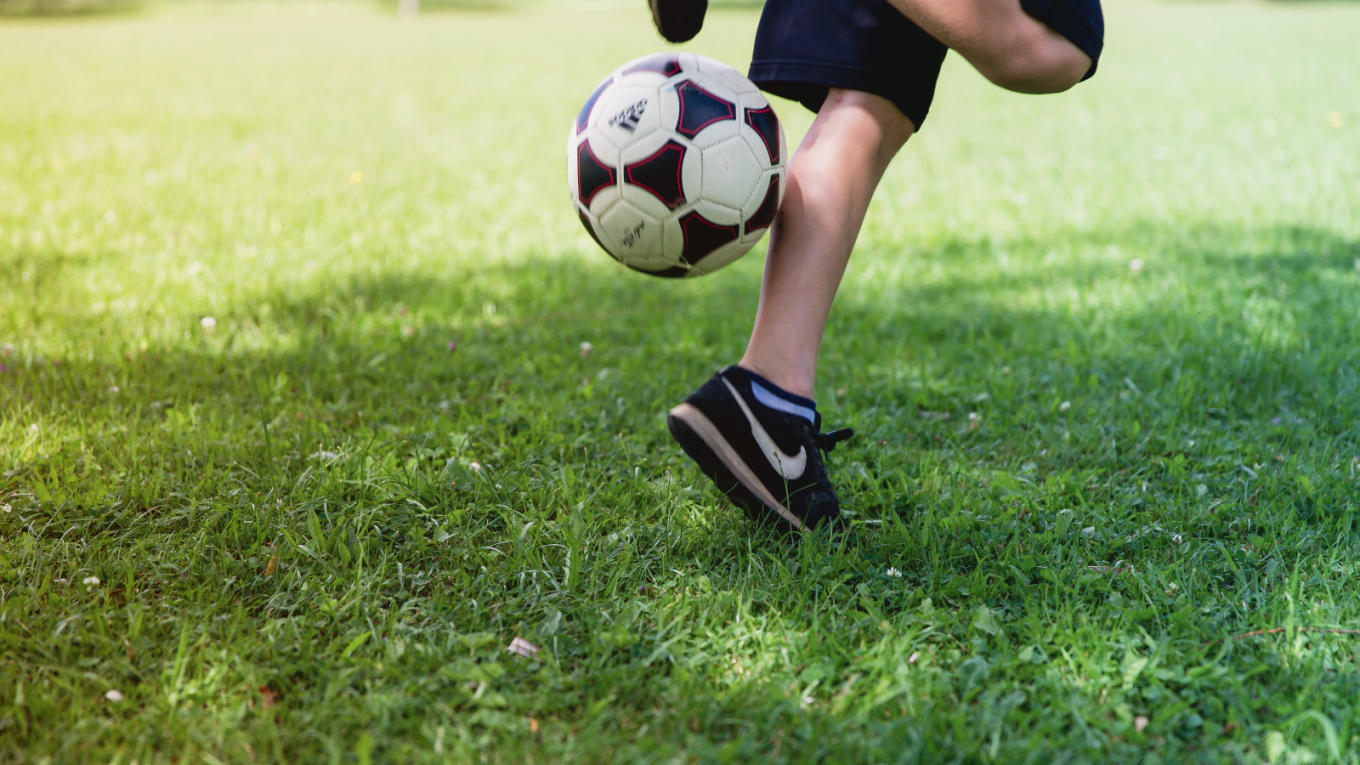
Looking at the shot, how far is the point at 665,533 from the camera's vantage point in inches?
94.1

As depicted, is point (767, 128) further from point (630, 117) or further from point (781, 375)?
point (781, 375)

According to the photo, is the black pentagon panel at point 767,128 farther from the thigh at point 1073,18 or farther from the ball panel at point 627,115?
the thigh at point 1073,18

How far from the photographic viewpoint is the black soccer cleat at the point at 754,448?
7.38ft

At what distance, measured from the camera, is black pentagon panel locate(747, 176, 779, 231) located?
2.23 metres

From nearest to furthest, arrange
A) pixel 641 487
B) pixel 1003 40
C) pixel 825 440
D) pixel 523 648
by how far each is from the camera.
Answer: pixel 523 648
pixel 1003 40
pixel 825 440
pixel 641 487

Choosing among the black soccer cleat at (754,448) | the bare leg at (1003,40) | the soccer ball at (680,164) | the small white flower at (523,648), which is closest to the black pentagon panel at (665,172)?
the soccer ball at (680,164)

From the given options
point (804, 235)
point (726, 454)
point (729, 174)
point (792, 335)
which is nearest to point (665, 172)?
point (729, 174)

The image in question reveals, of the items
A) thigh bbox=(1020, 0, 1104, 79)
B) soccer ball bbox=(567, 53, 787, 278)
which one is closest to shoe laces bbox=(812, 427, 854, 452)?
soccer ball bbox=(567, 53, 787, 278)

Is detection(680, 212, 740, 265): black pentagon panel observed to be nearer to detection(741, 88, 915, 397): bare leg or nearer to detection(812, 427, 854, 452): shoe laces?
detection(741, 88, 915, 397): bare leg

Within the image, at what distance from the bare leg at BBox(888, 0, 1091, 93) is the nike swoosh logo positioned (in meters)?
0.89

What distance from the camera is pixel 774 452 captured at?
229 cm

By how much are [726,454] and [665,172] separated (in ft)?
2.13

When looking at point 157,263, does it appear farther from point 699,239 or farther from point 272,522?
point 699,239

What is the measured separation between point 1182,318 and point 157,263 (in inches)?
175
